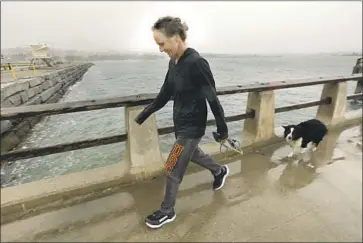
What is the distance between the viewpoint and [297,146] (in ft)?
13.1

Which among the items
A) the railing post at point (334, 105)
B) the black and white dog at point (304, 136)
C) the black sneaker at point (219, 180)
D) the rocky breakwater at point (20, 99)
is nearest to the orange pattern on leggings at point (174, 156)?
the black sneaker at point (219, 180)

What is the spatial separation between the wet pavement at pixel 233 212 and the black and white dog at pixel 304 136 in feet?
1.77

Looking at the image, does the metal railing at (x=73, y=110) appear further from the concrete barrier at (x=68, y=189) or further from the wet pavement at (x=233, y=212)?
the wet pavement at (x=233, y=212)

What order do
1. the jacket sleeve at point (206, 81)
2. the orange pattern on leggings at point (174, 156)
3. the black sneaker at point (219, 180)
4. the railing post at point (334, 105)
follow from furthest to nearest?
the railing post at point (334, 105) → the black sneaker at point (219, 180) → the orange pattern on leggings at point (174, 156) → the jacket sleeve at point (206, 81)

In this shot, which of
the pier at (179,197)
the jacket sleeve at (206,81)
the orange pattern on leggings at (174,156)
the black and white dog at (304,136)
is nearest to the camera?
the jacket sleeve at (206,81)

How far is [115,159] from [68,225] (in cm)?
510

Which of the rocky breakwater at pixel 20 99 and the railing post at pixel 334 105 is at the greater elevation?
the railing post at pixel 334 105

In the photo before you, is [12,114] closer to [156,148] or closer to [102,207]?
[102,207]

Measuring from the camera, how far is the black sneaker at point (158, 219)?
2475mm

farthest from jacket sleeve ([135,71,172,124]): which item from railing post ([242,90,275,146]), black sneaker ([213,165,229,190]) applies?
railing post ([242,90,275,146])

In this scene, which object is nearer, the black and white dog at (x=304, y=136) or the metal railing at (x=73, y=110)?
the metal railing at (x=73, y=110)

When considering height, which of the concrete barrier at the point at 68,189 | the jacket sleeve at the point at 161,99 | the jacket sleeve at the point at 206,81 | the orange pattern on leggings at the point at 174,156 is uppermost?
the jacket sleeve at the point at 206,81

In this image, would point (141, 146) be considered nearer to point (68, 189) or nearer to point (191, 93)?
point (68, 189)

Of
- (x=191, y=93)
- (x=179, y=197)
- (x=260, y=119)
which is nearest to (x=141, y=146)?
(x=179, y=197)
